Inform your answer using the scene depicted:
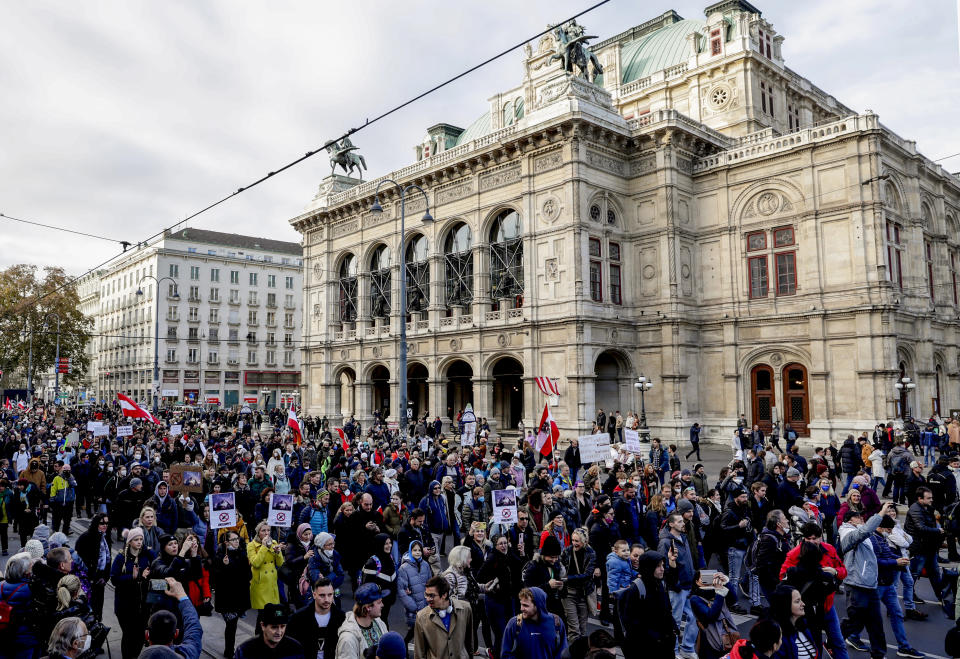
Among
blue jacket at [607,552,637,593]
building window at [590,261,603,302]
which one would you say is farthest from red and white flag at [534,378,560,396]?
blue jacket at [607,552,637,593]

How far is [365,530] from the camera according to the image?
388 inches

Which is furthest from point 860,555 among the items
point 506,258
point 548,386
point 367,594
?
point 506,258

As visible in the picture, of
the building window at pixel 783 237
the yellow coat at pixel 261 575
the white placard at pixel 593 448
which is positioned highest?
the building window at pixel 783 237

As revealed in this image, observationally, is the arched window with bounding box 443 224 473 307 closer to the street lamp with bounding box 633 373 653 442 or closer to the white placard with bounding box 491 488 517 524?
the street lamp with bounding box 633 373 653 442

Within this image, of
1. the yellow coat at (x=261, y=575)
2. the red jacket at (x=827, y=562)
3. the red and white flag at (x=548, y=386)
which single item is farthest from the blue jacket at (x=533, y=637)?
the red and white flag at (x=548, y=386)

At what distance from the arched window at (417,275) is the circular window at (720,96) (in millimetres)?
17988

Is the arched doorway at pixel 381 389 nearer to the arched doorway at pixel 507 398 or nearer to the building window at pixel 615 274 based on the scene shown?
the arched doorway at pixel 507 398

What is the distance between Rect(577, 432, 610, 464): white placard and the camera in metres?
16.1

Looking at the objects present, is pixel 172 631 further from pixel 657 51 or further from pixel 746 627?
pixel 657 51

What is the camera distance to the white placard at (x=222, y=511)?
1024cm

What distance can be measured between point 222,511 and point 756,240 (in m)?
28.9

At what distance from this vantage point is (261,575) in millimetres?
8375

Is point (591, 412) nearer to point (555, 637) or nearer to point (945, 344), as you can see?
point (945, 344)

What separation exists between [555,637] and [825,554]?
12.4ft
